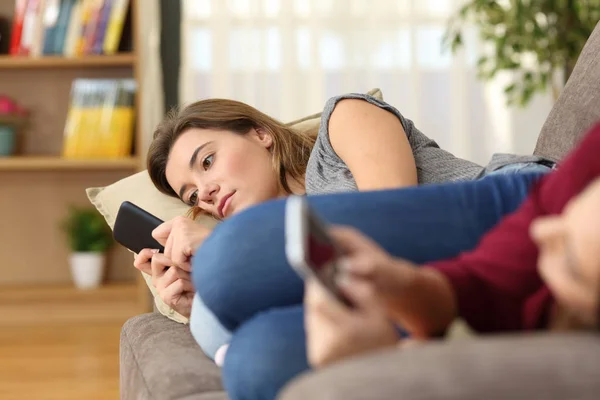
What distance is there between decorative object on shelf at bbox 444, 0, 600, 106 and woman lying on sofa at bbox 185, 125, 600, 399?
2.15 metres

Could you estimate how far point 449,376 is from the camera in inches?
23.1

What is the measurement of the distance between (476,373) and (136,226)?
0.92 meters

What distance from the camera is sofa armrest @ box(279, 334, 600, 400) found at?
581 mm

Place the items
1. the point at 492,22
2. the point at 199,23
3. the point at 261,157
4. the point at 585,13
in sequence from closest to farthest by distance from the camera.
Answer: the point at 261,157 → the point at 585,13 → the point at 492,22 → the point at 199,23

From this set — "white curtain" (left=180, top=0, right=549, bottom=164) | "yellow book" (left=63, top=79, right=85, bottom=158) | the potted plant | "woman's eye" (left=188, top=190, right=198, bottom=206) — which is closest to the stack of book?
"yellow book" (left=63, top=79, right=85, bottom=158)

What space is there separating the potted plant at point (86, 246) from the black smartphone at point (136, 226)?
2.02 meters

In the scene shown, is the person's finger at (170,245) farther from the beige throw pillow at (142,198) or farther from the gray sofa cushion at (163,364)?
the beige throw pillow at (142,198)

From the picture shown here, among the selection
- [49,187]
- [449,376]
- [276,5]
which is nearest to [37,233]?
[49,187]

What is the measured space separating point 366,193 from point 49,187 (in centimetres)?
283

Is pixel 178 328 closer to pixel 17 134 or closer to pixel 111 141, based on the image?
pixel 111 141

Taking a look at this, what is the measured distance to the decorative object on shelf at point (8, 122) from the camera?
3344mm

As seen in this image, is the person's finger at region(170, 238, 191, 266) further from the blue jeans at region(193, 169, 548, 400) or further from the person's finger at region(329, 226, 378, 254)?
the person's finger at region(329, 226, 378, 254)

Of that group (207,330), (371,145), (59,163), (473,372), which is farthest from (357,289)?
(59,163)

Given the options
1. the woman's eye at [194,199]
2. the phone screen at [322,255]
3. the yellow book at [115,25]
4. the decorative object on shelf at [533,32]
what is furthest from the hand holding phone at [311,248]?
the yellow book at [115,25]
